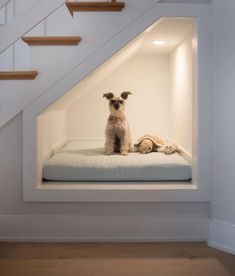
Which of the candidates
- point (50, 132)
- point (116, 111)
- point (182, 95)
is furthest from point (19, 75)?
point (182, 95)

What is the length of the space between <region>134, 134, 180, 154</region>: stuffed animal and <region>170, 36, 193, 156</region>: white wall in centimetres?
13

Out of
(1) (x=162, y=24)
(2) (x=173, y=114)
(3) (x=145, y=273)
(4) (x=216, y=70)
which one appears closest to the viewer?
(3) (x=145, y=273)

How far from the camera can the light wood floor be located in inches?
77.8

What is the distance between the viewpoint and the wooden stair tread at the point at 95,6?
7.61 feet

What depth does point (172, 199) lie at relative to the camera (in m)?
2.41

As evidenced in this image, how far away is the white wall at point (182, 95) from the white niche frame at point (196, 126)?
41 cm

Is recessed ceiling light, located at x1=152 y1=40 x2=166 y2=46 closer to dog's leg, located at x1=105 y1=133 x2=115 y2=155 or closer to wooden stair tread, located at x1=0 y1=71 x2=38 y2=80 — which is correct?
dog's leg, located at x1=105 y1=133 x2=115 y2=155

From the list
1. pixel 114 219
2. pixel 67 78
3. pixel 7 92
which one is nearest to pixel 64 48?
pixel 67 78

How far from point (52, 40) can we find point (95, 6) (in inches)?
13.9

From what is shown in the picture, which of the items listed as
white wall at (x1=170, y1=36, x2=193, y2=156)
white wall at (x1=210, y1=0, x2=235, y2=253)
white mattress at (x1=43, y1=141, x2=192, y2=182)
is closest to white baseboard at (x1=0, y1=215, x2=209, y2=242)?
white wall at (x1=210, y1=0, x2=235, y2=253)

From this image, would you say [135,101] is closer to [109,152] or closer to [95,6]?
[109,152]

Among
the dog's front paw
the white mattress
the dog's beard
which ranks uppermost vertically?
the dog's beard

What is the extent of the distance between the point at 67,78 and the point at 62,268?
46.5 inches

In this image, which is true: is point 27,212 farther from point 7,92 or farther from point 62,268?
point 7,92
